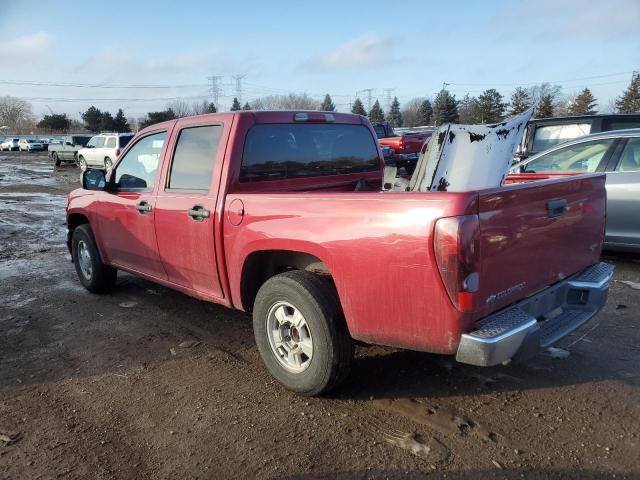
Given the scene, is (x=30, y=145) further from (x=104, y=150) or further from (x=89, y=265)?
(x=89, y=265)

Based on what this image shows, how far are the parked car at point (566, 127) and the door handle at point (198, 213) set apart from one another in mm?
6424

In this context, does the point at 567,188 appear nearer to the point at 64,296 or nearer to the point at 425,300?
the point at 425,300

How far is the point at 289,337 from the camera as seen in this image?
347cm

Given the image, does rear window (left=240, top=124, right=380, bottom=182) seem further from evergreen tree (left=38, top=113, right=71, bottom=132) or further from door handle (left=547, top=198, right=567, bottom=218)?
evergreen tree (left=38, top=113, right=71, bottom=132)

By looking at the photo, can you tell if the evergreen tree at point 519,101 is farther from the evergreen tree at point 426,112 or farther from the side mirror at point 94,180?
the side mirror at point 94,180

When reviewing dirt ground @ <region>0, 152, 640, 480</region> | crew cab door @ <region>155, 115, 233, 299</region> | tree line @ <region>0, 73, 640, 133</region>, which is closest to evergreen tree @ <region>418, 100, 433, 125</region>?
tree line @ <region>0, 73, 640, 133</region>

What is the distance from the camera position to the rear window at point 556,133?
909cm

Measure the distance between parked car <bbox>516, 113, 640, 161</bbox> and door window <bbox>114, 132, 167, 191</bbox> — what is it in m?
6.20

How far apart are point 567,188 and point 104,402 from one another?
328 centimetres

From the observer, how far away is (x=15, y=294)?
227 inches

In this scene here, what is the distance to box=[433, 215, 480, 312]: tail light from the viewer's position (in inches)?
96.6

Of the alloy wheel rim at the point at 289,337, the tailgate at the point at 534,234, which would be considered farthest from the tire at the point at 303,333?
the tailgate at the point at 534,234

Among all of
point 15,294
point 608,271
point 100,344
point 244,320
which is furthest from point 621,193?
point 15,294

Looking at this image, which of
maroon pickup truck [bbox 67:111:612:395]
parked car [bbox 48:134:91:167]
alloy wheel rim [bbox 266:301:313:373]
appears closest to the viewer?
maroon pickup truck [bbox 67:111:612:395]
